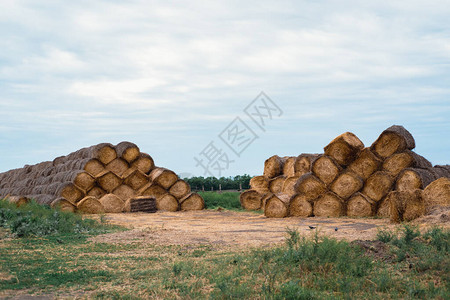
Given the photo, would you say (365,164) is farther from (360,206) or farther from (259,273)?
(259,273)

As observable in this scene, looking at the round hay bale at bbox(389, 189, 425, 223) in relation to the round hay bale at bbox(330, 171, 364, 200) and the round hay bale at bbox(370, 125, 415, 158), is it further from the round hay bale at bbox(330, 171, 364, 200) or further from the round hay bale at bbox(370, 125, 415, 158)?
the round hay bale at bbox(370, 125, 415, 158)

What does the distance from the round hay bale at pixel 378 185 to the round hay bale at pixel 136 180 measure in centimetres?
1034

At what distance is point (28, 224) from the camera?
10.1m

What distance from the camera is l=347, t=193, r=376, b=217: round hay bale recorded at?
1343 cm

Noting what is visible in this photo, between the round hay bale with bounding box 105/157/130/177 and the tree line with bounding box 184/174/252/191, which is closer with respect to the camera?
the round hay bale with bounding box 105/157/130/177

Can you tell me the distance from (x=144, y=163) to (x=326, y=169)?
375 inches

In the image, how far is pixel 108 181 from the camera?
19.3 meters

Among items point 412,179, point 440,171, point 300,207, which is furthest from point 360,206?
point 440,171

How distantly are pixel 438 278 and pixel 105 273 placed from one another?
4.15m

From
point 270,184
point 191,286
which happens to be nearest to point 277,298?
point 191,286

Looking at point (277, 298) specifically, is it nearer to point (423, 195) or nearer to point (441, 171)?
point (423, 195)

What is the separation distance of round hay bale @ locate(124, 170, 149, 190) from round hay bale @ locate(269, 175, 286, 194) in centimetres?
569

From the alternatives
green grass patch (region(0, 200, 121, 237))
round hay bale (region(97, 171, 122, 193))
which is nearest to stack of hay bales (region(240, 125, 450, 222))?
green grass patch (region(0, 200, 121, 237))

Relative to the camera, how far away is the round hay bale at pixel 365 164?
45.0ft
